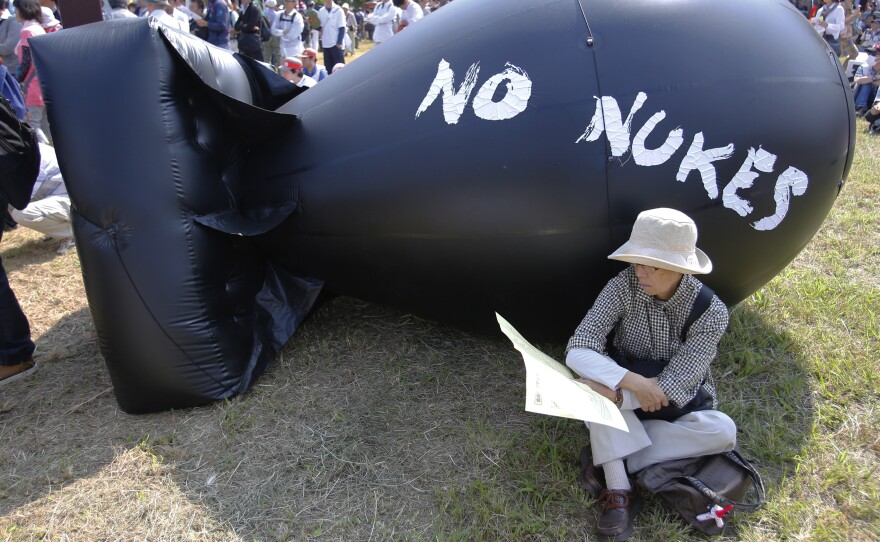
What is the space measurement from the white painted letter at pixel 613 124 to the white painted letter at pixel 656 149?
0.16ft

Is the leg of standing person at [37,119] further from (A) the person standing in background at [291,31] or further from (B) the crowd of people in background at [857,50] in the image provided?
(B) the crowd of people in background at [857,50]

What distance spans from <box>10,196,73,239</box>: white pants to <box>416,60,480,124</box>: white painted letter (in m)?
3.48

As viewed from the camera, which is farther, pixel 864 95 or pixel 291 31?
pixel 291 31

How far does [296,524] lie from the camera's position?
252 centimetres

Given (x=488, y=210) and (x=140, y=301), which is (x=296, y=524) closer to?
(x=140, y=301)

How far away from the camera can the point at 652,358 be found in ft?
8.54

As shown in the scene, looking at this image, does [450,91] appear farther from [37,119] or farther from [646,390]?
[37,119]

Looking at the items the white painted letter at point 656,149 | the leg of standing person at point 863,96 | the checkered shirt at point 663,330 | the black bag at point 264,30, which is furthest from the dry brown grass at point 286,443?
the leg of standing person at point 863,96

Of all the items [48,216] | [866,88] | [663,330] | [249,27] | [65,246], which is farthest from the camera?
[249,27]

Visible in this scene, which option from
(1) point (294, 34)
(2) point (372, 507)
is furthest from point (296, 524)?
(1) point (294, 34)

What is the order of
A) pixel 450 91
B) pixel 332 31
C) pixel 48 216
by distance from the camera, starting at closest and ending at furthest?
pixel 450 91 → pixel 48 216 → pixel 332 31

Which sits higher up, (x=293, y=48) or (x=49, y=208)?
(x=293, y=48)

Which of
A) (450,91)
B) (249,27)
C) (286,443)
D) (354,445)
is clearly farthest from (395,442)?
(249,27)

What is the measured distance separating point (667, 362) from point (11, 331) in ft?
10.8
